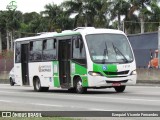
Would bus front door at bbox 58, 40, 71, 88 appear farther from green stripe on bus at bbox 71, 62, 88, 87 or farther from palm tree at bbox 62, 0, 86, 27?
palm tree at bbox 62, 0, 86, 27

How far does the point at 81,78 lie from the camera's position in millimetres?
22188

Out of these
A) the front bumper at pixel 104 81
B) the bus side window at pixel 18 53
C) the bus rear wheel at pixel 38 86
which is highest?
the bus side window at pixel 18 53

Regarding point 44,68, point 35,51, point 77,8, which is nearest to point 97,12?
point 77,8

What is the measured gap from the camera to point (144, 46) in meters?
35.3

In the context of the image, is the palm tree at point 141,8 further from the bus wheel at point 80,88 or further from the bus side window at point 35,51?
the bus wheel at point 80,88

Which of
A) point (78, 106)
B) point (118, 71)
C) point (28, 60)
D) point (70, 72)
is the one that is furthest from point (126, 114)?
point (28, 60)

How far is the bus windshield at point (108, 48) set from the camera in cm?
2177

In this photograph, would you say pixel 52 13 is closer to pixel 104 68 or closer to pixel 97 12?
pixel 97 12

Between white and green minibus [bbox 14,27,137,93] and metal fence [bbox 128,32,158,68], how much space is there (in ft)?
35.7

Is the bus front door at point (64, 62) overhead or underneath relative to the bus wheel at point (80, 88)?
overhead

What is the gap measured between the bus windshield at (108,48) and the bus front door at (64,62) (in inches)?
64.0

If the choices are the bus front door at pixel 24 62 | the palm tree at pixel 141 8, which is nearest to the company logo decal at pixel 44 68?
the bus front door at pixel 24 62

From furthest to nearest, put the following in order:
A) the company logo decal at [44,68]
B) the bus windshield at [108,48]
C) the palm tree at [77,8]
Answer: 1. the palm tree at [77,8]
2. the company logo decal at [44,68]
3. the bus windshield at [108,48]

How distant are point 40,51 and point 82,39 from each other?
4.31 metres
